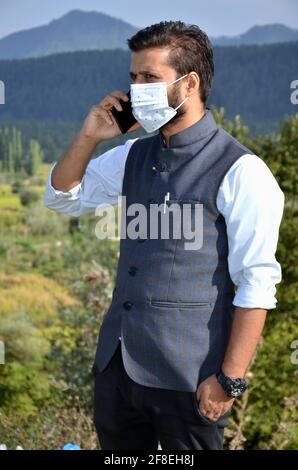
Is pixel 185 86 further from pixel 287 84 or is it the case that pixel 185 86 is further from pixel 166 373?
pixel 287 84

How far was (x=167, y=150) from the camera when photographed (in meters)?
2.02

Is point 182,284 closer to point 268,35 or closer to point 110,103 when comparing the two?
point 110,103

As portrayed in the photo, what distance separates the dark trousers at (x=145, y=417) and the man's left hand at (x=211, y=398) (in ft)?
0.05

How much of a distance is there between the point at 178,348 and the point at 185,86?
64 cm

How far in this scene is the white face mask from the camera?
6.39 ft

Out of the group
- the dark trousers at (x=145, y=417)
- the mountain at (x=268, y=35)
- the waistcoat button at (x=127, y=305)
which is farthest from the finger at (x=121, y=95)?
the mountain at (x=268, y=35)

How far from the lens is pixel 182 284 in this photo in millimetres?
1910

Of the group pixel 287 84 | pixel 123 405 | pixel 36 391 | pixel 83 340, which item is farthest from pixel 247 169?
pixel 287 84

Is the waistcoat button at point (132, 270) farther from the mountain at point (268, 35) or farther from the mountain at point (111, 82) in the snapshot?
the mountain at point (268, 35)

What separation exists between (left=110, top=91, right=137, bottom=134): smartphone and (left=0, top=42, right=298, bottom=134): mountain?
1720 cm

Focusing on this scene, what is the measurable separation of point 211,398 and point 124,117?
78cm

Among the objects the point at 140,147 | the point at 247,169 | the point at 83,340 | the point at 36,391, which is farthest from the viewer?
the point at 36,391

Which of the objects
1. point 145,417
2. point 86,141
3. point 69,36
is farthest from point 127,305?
point 69,36

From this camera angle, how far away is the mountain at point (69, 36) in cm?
2152
